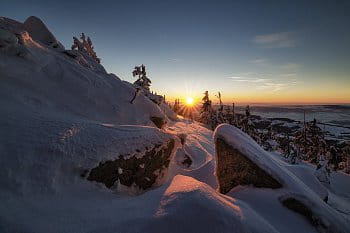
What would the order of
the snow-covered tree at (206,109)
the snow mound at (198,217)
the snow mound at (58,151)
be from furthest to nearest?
the snow-covered tree at (206,109) → the snow mound at (58,151) → the snow mound at (198,217)

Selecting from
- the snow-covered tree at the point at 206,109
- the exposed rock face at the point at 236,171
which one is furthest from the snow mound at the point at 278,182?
the snow-covered tree at the point at 206,109

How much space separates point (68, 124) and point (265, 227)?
231 inches

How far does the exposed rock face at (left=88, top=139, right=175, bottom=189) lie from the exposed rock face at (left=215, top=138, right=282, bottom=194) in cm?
220

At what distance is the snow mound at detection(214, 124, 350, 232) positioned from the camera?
473 cm

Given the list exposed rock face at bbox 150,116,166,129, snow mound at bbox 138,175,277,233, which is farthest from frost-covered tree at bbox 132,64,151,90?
snow mound at bbox 138,175,277,233

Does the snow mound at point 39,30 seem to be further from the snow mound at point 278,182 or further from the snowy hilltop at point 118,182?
the snow mound at point 278,182

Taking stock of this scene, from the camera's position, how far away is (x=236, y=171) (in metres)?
6.43

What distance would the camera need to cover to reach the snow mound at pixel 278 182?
4.73m

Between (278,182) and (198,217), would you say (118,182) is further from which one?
(278,182)

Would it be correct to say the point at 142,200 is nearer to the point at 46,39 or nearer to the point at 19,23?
the point at 46,39

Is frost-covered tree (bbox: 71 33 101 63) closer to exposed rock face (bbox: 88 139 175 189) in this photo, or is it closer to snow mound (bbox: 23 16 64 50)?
snow mound (bbox: 23 16 64 50)

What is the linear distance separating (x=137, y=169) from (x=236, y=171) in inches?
132

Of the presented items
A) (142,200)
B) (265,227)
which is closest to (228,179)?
(265,227)

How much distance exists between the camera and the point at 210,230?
3.18 metres
